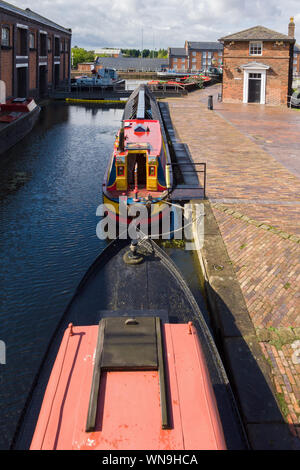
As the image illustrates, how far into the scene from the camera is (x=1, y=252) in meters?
11.5

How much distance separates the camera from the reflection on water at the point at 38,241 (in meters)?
7.55

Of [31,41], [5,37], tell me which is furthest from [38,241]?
[31,41]

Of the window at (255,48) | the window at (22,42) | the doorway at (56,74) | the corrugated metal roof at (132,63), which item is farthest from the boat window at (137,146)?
the corrugated metal roof at (132,63)

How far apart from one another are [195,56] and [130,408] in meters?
126

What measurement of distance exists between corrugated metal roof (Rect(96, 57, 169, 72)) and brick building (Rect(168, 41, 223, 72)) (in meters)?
3.10

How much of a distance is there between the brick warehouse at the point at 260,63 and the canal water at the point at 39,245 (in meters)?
18.7

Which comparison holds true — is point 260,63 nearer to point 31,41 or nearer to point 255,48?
point 255,48

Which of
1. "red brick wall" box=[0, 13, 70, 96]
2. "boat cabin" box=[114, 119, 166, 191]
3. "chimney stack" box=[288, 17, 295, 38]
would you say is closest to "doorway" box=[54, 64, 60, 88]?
"red brick wall" box=[0, 13, 70, 96]

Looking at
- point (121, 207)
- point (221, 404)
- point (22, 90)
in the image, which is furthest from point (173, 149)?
point (22, 90)

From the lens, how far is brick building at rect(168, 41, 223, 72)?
375ft

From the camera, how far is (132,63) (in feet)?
358

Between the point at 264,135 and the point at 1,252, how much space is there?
18.1 m

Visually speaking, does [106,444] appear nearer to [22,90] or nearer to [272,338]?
[272,338]

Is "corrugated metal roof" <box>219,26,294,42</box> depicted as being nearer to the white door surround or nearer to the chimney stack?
the chimney stack
